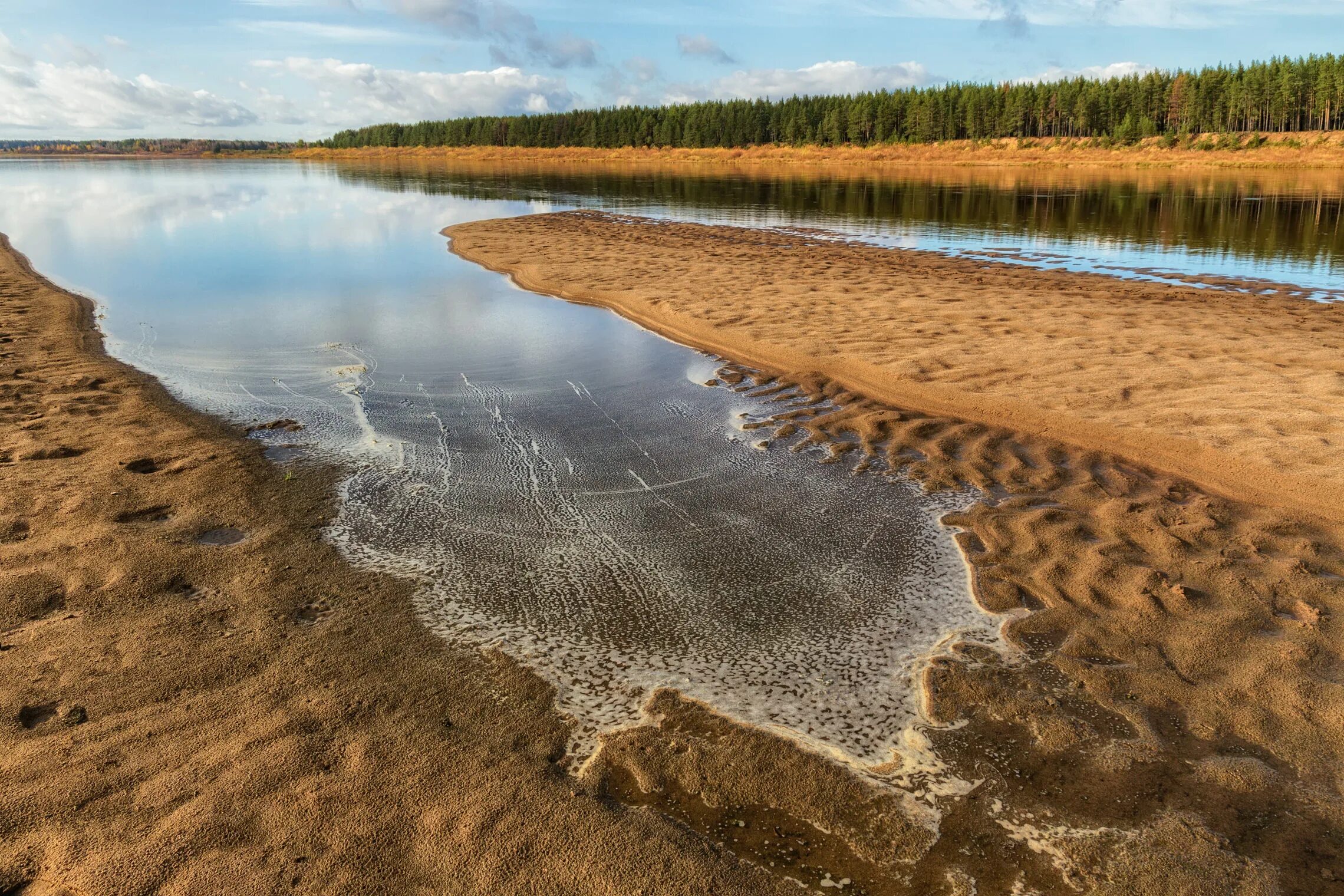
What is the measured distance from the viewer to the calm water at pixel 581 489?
184 inches

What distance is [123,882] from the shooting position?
9.93 ft

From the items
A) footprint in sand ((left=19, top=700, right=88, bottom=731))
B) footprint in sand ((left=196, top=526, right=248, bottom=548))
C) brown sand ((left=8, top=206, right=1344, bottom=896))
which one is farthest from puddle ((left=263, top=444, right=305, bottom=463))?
footprint in sand ((left=19, top=700, right=88, bottom=731))

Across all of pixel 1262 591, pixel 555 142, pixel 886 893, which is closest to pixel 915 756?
pixel 886 893

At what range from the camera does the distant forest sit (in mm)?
87250

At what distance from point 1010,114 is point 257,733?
11785cm

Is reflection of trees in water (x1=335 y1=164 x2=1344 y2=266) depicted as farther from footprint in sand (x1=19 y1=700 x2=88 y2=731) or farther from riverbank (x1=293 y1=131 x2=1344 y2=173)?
footprint in sand (x1=19 y1=700 x2=88 y2=731)

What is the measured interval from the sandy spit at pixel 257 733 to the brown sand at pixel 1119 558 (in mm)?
509

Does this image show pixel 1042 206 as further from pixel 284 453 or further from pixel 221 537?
pixel 221 537

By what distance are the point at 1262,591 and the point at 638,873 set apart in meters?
4.59

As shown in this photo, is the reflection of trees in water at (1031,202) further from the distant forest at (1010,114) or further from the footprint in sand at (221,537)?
the distant forest at (1010,114)

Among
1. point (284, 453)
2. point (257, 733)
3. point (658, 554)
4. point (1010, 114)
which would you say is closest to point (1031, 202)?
point (658, 554)

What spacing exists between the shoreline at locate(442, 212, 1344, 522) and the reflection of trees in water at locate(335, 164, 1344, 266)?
1088 centimetres

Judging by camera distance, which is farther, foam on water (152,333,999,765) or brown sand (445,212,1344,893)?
foam on water (152,333,999,765)

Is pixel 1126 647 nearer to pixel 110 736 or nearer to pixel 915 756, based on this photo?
pixel 915 756
